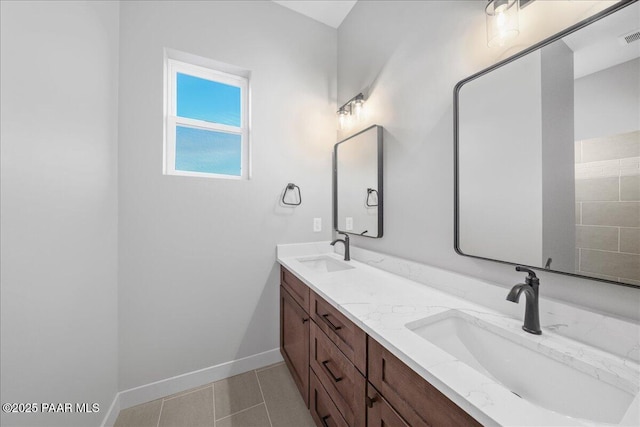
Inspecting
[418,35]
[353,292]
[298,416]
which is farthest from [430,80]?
[298,416]

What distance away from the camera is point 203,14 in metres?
1.68

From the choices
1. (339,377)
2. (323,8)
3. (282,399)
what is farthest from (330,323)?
(323,8)

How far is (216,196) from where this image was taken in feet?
5.65

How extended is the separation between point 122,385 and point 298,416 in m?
1.14

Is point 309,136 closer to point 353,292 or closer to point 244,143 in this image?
point 244,143

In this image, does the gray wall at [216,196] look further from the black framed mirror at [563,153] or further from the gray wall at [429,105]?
the black framed mirror at [563,153]

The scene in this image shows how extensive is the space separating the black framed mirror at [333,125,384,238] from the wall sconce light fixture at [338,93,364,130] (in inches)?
6.6

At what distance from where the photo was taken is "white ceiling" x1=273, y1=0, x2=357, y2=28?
1.92 m

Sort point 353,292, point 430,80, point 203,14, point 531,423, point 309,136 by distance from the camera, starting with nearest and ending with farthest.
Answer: point 531,423 → point 353,292 → point 430,80 → point 203,14 → point 309,136

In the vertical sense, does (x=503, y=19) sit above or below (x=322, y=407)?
above

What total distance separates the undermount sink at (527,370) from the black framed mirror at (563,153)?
29cm

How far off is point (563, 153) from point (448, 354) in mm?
773

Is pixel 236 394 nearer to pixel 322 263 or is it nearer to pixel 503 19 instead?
pixel 322 263

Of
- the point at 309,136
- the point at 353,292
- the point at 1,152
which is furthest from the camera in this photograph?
the point at 309,136
